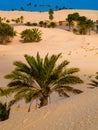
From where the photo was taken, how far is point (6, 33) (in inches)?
2386

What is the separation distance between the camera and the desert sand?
40.6ft

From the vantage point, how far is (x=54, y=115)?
44.7 feet

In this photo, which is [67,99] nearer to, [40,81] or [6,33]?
[40,81]

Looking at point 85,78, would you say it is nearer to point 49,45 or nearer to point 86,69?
point 86,69

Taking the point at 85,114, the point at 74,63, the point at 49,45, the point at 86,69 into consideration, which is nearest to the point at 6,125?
the point at 85,114

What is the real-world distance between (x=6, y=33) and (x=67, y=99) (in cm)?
4522

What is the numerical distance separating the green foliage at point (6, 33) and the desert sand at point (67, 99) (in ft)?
3.34

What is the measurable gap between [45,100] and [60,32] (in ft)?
167

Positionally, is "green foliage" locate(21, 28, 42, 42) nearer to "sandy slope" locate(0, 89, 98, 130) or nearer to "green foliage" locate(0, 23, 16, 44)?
"green foliage" locate(0, 23, 16, 44)

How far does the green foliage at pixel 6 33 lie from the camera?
60184 millimetres

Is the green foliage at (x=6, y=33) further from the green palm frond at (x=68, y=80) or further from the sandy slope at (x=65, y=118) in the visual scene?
the sandy slope at (x=65, y=118)

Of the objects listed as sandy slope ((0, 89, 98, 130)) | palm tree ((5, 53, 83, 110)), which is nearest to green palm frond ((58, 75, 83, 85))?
palm tree ((5, 53, 83, 110))

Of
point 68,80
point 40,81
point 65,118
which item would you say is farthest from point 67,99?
point 68,80

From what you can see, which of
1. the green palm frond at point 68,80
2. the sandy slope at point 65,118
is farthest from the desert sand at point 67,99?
the green palm frond at point 68,80
